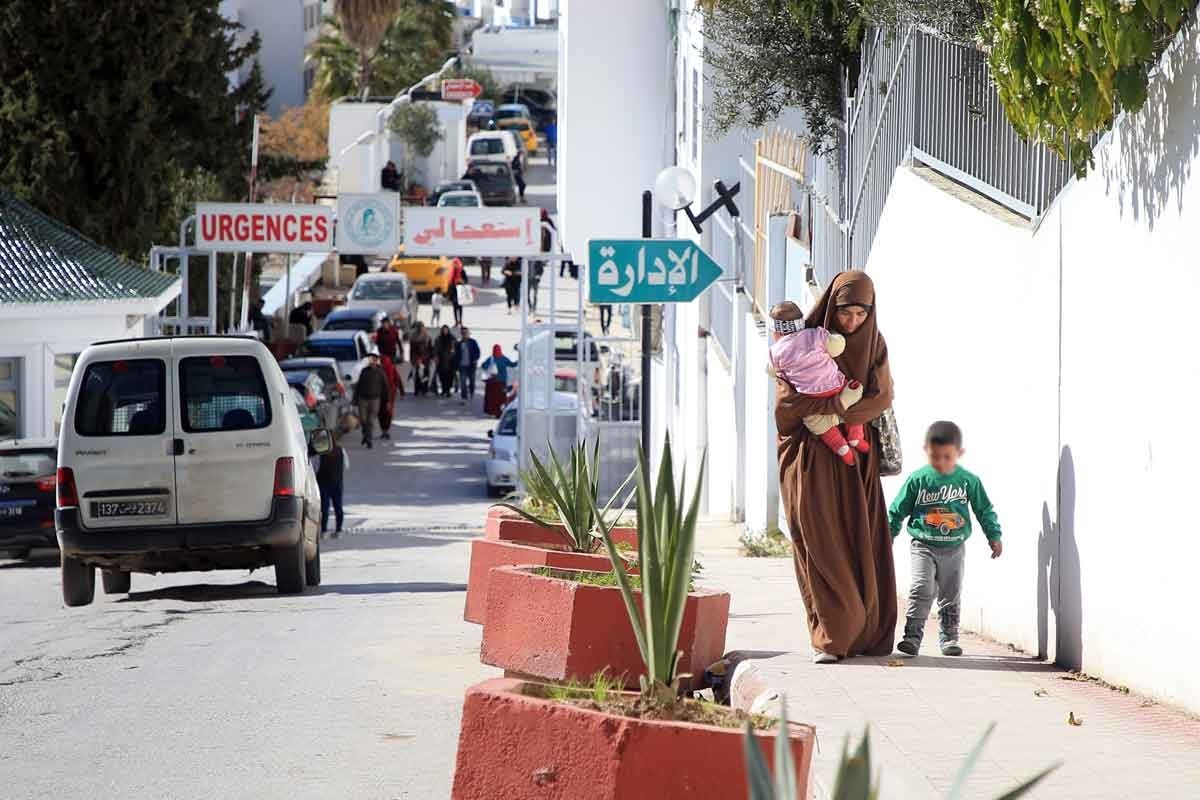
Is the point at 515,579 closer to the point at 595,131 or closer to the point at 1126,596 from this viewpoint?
the point at 1126,596

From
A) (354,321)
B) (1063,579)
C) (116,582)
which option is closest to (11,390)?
(116,582)

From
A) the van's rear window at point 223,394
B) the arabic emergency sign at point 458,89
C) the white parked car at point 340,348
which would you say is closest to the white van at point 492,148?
the arabic emergency sign at point 458,89

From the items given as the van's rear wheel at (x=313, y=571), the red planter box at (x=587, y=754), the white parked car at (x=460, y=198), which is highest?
the white parked car at (x=460, y=198)

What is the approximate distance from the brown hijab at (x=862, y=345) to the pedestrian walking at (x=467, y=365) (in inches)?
1324

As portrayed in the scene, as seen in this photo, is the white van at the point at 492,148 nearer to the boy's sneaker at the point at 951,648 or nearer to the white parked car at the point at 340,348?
the white parked car at the point at 340,348

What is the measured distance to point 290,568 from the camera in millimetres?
14523

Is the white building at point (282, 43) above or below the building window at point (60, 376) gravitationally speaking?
above

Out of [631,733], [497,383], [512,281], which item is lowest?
[631,733]

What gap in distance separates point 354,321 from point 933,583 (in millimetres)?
37374

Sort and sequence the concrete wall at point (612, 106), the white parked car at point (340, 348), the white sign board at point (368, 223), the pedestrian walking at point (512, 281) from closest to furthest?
the white sign board at point (368, 223) < the white parked car at point (340, 348) < the concrete wall at point (612, 106) < the pedestrian walking at point (512, 281)

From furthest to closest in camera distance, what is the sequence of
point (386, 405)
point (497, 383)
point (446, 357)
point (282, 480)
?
point (446, 357), point (497, 383), point (386, 405), point (282, 480)

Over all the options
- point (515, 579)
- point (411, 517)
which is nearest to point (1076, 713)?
point (515, 579)

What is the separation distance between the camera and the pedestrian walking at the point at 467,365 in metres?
Result: 42.3

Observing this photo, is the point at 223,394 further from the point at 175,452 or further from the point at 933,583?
the point at 933,583
